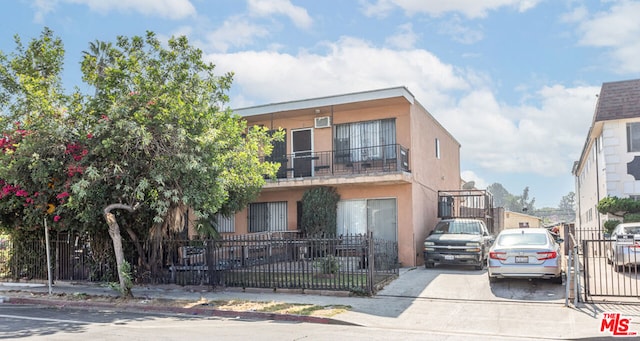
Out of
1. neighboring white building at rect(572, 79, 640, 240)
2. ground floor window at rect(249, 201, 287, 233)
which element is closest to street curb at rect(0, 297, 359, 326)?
ground floor window at rect(249, 201, 287, 233)

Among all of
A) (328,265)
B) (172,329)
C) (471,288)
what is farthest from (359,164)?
(172,329)

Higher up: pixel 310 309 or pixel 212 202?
pixel 212 202

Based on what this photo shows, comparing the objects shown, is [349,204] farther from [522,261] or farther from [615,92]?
[615,92]

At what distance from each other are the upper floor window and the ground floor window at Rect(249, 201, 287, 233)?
47.7ft

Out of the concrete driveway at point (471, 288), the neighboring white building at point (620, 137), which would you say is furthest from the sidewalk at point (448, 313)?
the neighboring white building at point (620, 137)

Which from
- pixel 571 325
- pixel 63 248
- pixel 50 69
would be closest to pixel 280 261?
pixel 571 325

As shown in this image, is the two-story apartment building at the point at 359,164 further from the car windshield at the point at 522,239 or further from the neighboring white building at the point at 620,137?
the neighboring white building at the point at 620,137

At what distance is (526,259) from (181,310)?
8150 millimetres

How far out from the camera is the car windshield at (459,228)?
647 inches

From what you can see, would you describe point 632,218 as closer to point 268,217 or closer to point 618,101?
point 618,101

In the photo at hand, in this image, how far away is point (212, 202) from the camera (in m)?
12.2

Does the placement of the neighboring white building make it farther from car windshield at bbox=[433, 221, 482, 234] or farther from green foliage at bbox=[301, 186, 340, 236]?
green foliage at bbox=[301, 186, 340, 236]

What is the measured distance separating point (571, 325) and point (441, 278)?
539 centimetres

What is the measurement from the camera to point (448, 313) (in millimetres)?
10234
